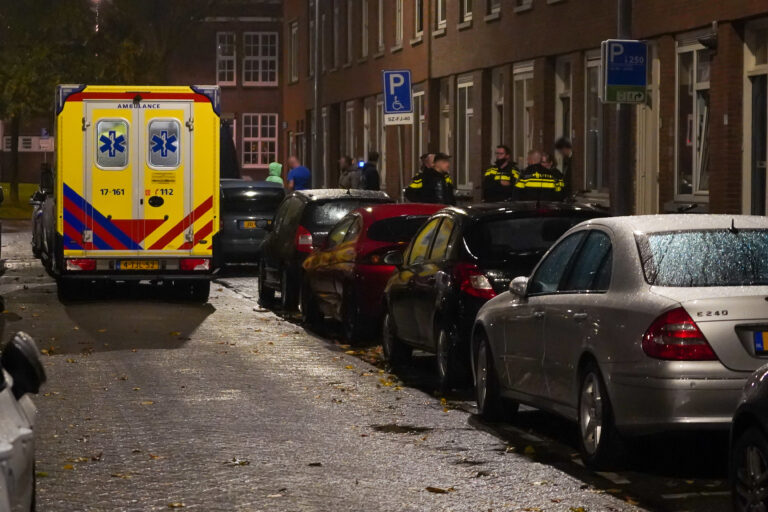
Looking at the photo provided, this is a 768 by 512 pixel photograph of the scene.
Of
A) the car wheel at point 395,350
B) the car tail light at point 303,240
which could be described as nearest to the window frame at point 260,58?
the car tail light at point 303,240

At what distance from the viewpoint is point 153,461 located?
1015 centimetres

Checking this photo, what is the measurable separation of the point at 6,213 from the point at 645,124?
42.3 m

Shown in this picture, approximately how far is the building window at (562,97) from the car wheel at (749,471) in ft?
80.4

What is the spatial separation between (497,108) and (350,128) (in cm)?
1626

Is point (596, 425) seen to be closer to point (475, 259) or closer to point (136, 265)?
point (475, 259)

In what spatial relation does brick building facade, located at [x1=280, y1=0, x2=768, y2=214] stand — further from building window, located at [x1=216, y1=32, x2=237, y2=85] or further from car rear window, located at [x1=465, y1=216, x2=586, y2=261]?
building window, located at [x1=216, y1=32, x2=237, y2=85]

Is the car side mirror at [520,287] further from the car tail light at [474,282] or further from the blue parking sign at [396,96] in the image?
the blue parking sign at [396,96]

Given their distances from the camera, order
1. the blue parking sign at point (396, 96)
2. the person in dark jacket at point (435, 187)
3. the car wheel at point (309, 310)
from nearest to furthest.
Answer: the car wheel at point (309, 310), the person in dark jacket at point (435, 187), the blue parking sign at point (396, 96)

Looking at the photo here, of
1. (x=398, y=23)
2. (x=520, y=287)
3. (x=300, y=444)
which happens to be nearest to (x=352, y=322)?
(x=520, y=287)

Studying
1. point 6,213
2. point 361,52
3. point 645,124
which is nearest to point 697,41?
point 645,124

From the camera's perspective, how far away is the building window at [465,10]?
38.1 meters

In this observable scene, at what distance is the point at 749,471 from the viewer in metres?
7.47

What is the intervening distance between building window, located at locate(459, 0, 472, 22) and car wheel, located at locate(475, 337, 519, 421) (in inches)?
1028

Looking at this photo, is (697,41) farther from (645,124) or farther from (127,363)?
(127,363)
